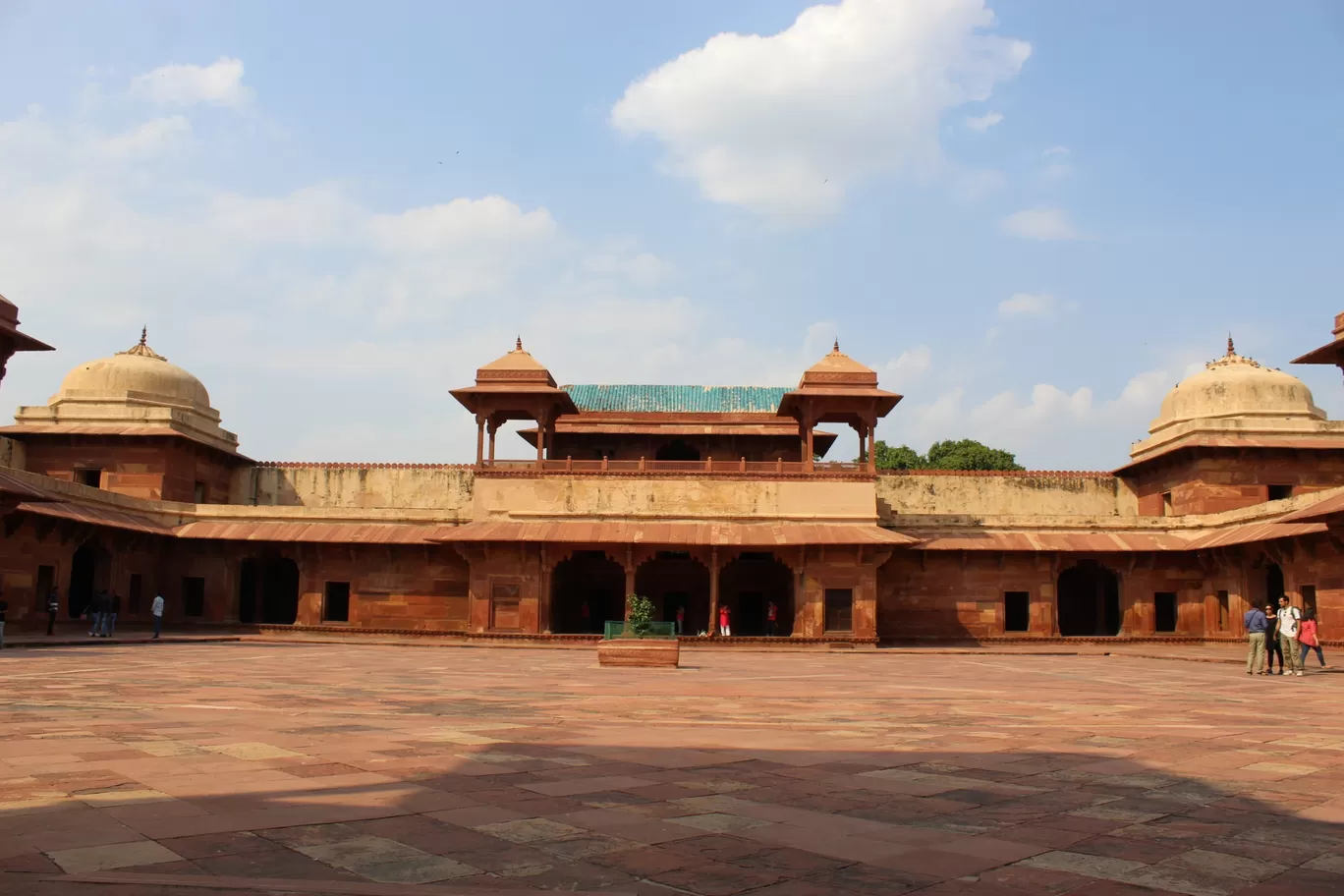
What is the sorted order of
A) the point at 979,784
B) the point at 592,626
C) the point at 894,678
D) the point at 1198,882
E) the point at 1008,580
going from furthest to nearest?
the point at 592,626
the point at 1008,580
the point at 894,678
the point at 979,784
the point at 1198,882

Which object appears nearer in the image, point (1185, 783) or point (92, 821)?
point (92, 821)

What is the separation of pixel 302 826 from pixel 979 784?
3.76 metres

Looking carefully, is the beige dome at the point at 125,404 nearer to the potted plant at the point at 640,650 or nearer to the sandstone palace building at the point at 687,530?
the sandstone palace building at the point at 687,530

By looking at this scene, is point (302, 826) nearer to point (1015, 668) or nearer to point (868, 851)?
point (868, 851)

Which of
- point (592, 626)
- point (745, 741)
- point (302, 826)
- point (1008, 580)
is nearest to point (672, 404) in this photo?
point (592, 626)

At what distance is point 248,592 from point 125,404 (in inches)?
264

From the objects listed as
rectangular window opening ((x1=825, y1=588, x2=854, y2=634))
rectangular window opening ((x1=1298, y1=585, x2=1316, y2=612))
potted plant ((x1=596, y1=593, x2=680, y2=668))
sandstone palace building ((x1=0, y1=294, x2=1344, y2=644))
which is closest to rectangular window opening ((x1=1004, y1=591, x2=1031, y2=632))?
sandstone palace building ((x1=0, y1=294, x2=1344, y2=644))

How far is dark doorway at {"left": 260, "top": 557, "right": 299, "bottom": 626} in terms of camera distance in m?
32.4

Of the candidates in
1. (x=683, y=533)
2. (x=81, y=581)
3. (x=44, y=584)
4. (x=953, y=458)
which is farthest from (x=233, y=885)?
(x=953, y=458)

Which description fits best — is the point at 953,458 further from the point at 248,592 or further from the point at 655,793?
the point at 655,793

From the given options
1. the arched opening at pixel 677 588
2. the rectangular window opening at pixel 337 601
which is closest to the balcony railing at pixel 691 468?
the arched opening at pixel 677 588

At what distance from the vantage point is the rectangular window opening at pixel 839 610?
27.4 metres

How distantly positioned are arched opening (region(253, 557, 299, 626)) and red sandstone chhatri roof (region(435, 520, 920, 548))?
7.29 meters

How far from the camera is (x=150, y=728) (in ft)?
25.7
